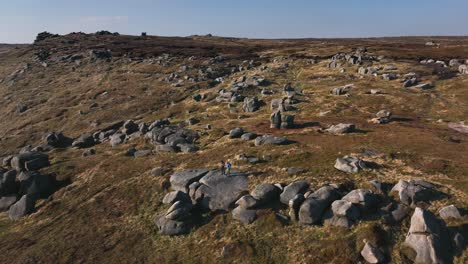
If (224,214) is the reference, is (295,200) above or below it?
above

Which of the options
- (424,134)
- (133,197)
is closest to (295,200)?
(133,197)

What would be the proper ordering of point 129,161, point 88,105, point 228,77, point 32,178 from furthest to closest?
point 228,77
point 88,105
point 129,161
point 32,178

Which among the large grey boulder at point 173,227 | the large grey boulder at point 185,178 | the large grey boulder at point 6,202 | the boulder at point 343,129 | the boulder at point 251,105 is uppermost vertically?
the boulder at point 343,129

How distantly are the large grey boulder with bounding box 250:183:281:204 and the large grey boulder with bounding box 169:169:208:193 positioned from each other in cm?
1028

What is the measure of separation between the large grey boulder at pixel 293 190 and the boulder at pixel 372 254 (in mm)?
11366

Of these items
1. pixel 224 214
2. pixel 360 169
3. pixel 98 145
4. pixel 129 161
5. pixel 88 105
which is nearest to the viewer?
pixel 224 214

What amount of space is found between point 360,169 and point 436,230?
14.9m

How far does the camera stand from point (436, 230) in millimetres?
38719

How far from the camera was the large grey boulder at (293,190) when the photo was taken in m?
48.3

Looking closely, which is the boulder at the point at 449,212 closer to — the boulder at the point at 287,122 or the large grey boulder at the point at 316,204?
the large grey boulder at the point at 316,204

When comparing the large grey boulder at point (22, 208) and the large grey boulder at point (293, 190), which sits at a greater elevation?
the large grey boulder at point (293, 190)

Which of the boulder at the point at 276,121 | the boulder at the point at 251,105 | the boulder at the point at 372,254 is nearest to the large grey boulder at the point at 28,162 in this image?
the boulder at the point at 276,121

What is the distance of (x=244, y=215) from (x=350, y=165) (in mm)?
16018

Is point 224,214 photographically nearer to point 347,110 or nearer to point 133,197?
point 133,197
